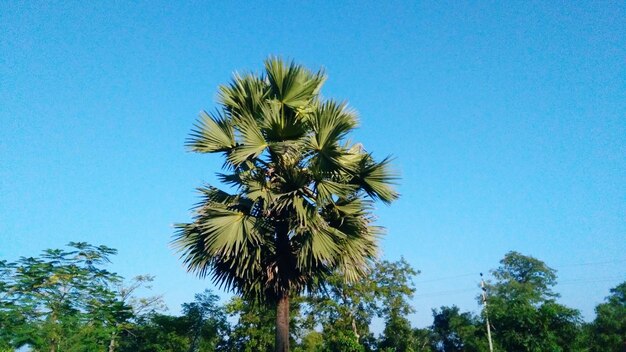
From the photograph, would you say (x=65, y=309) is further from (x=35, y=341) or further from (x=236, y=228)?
(x=236, y=228)

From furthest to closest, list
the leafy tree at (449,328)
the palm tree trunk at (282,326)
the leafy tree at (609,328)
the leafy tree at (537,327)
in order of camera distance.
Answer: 1. the leafy tree at (449,328)
2. the leafy tree at (609,328)
3. the leafy tree at (537,327)
4. the palm tree trunk at (282,326)

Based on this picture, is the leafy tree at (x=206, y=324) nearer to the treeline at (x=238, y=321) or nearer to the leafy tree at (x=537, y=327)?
the treeline at (x=238, y=321)

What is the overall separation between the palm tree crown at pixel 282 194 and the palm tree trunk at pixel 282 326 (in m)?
0.17

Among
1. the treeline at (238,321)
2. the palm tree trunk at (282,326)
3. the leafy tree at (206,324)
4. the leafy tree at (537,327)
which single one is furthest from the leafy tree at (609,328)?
the palm tree trunk at (282,326)

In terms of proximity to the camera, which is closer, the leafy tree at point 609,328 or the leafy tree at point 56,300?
the leafy tree at point 56,300

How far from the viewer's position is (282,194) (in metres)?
9.06

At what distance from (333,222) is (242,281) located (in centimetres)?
213

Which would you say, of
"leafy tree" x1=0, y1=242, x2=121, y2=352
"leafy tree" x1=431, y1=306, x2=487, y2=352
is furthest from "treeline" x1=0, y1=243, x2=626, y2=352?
"leafy tree" x1=431, y1=306, x2=487, y2=352

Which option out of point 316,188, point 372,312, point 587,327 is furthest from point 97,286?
point 587,327

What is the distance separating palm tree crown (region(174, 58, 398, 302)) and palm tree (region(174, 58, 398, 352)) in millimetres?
20

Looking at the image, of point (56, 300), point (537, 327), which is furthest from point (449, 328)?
point (56, 300)

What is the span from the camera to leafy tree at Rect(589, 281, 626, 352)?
39.2 metres

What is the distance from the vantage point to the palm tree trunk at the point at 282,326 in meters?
8.85

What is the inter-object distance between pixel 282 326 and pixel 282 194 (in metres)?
2.48
